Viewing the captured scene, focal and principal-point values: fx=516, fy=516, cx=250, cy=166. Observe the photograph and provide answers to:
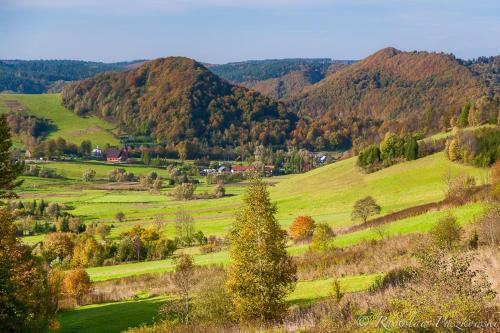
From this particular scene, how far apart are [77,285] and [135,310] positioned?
10360mm

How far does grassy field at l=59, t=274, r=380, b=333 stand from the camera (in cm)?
2586

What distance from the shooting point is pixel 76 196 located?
387 ft

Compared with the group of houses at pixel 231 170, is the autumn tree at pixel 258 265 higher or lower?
higher

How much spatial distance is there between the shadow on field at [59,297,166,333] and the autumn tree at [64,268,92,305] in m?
2.92

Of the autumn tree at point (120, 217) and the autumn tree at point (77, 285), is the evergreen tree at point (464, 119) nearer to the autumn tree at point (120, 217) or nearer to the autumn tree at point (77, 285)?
the autumn tree at point (120, 217)

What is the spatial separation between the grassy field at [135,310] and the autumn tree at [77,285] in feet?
12.6

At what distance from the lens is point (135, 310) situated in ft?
102

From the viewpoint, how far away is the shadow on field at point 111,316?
27922 millimetres

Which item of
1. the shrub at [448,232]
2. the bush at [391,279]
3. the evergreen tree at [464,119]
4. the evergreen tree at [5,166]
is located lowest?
the bush at [391,279]

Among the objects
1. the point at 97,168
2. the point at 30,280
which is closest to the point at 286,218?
the point at 30,280

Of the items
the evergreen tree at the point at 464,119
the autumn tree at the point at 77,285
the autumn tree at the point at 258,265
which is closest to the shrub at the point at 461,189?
the autumn tree at the point at 258,265

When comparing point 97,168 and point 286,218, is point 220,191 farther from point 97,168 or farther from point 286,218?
point 97,168

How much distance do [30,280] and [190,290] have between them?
818cm

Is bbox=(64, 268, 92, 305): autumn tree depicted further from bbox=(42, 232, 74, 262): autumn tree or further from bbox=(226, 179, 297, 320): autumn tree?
bbox=(42, 232, 74, 262): autumn tree
